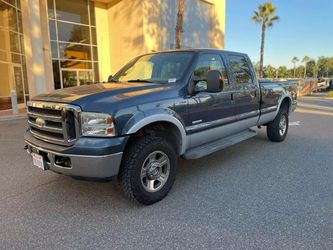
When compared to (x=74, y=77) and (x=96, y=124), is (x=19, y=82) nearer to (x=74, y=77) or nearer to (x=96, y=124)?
(x=74, y=77)

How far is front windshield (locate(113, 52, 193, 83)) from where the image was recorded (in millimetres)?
4141

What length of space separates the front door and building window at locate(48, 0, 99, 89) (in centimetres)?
1565

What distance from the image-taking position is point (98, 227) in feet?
9.82

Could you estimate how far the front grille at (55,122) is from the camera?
3.01 meters

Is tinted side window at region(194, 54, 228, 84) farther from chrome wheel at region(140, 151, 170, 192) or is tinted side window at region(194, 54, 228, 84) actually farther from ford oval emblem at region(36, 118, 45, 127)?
ford oval emblem at region(36, 118, 45, 127)

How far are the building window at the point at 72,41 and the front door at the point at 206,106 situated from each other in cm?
1565

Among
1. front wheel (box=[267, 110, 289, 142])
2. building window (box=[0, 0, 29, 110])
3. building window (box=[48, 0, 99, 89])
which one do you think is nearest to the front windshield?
front wheel (box=[267, 110, 289, 142])

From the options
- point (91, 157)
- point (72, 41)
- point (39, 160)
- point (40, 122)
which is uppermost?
point (72, 41)

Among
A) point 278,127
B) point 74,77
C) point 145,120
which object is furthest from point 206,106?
point 74,77

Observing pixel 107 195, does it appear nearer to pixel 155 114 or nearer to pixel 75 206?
pixel 75 206

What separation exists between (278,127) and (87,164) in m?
5.19

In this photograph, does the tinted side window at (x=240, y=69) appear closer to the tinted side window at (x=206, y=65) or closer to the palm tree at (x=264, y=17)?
the tinted side window at (x=206, y=65)

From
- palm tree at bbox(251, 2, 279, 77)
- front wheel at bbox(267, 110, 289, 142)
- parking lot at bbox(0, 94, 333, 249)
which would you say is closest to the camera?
parking lot at bbox(0, 94, 333, 249)

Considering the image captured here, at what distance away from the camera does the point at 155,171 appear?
3.55m
